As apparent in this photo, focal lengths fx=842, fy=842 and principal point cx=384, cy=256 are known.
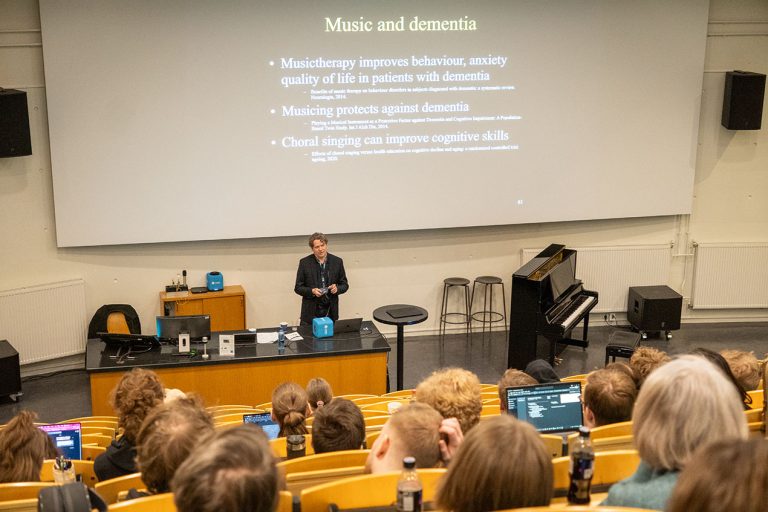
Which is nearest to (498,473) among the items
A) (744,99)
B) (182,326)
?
(182,326)

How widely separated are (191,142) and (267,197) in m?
0.97

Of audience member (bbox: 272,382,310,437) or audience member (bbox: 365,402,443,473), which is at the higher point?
audience member (bbox: 365,402,443,473)

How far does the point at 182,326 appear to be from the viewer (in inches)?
292

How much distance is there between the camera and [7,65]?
8.22 metres

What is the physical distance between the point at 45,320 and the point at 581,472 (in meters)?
7.06

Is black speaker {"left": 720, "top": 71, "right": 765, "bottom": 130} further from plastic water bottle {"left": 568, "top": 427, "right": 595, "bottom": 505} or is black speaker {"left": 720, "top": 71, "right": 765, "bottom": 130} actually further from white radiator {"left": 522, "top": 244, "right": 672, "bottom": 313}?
plastic water bottle {"left": 568, "top": 427, "right": 595, "bottom": 505}

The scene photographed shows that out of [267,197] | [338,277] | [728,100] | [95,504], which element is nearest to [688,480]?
[95,504]

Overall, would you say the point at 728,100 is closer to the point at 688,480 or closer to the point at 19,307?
the point at 19,307

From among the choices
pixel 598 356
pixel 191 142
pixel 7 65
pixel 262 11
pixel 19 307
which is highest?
pixel 262 11

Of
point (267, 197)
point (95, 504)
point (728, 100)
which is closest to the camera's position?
point (95, 504)

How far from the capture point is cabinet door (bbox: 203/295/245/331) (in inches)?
355

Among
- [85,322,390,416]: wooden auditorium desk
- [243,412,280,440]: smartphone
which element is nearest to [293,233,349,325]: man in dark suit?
[85,322,390,416]: wooden auditorium desk

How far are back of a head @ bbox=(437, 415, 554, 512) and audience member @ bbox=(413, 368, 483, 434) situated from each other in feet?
5.02

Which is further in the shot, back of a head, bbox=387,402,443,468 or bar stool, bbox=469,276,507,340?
bar stool, bbox=469,276,507,340
